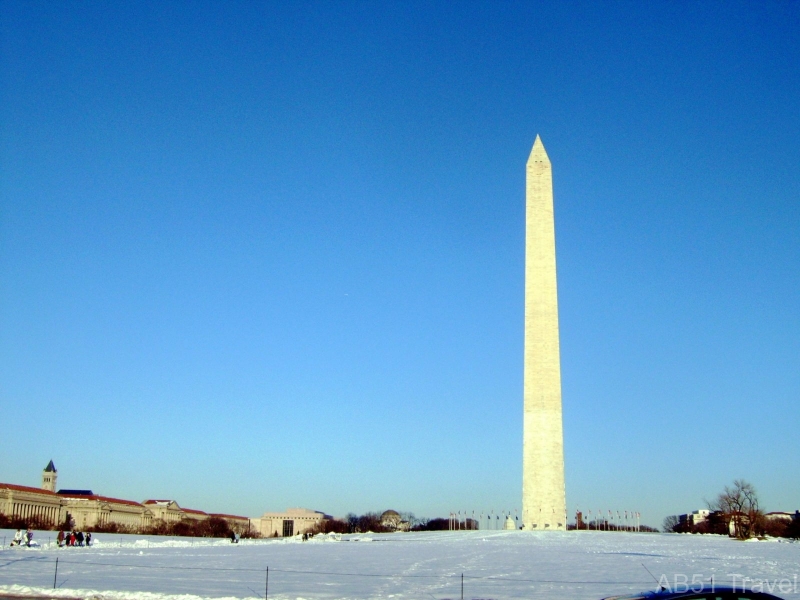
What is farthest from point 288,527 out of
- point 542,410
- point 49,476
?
Answer: point 542,410

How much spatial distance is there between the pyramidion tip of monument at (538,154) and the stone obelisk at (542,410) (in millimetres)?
6731

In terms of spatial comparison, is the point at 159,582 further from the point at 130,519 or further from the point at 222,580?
the point at 130,519

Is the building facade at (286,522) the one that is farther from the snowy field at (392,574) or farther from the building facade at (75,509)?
the snowy field at (392,574)

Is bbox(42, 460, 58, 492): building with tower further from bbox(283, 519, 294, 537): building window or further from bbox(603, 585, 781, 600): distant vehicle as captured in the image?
bbox(603, 585, 781, 600): distant vehicle

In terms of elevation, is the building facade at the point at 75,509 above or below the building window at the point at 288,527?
above

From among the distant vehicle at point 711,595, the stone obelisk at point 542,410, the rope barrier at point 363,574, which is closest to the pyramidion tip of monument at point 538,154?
the stone obelisk at point 542,410

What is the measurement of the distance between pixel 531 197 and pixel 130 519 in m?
106

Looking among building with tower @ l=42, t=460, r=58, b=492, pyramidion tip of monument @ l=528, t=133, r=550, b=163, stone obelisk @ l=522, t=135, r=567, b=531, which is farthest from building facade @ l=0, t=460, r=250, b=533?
pyramidion tip of monument @ l=528, t=133, r=550, b=163

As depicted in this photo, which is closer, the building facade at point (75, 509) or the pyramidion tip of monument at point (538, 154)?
the pyramidion tip of monument at point (538, 154)

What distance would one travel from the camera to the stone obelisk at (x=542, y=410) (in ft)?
156

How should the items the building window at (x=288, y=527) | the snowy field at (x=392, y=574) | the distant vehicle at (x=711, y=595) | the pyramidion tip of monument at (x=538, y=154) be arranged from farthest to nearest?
the building window at (x=288, y=527)
the pyramidion tip of monument at (x=538, y=154)
the snowy field at (x=392, y=574)
the distant vehicle at (x=711, y=595)

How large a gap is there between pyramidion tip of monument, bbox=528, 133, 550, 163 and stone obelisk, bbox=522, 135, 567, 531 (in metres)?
6.73

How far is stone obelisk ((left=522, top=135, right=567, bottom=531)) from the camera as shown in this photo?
47531 millimetres

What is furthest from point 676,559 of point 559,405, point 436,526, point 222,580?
point 436,526
